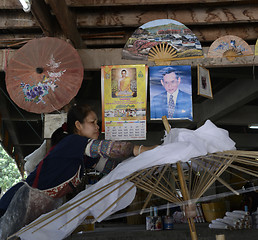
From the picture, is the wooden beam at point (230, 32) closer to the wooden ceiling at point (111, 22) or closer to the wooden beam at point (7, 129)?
the wooden ceiling at point (111, 22)

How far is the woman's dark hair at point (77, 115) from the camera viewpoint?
121 inches

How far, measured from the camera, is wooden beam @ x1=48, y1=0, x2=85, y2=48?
358 cm

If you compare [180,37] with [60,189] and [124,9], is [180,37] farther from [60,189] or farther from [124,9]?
[60,189]

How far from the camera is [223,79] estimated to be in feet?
25.8

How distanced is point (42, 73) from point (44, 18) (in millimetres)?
584

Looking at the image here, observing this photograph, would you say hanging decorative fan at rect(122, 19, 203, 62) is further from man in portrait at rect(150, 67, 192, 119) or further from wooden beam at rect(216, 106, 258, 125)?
wooden beam at rect(216, 106, 258, 125)

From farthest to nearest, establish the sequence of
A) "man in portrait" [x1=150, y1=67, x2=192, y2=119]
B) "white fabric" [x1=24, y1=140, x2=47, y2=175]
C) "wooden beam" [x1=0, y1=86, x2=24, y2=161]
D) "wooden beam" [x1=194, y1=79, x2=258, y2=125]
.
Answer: "wooden beam" [x1=194, y1=79, x2=258, y2=125], "wooden beam" [x1=0, y1=86, x2=24, y2=161], "man in portrait" [x1=150, y1=67, x2=192, y2=119], "white fabric" [x1=24, y1=140, x2=47, y2=175]

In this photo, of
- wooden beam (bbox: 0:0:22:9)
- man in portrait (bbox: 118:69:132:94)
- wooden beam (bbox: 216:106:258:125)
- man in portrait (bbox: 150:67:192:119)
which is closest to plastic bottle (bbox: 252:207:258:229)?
man in portrait (bbox: 150:67:192:119)

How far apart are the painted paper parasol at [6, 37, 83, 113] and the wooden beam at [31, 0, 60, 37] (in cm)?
19

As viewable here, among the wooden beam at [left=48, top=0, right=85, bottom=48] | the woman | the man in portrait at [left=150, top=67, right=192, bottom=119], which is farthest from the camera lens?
the man in portrait at [left=150, top=67, right=192, bottom=119]

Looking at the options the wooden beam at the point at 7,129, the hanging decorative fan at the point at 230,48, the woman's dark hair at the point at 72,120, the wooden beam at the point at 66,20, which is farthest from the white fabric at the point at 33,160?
the wooden beam at the point at 7,129

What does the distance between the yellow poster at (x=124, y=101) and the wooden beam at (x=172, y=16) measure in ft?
2.04

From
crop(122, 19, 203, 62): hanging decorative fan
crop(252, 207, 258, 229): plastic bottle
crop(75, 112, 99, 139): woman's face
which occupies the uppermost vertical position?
crop(122, 19, 203, 62): hanging decorative fan

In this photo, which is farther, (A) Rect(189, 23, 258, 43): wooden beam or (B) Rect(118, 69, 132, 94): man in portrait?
(A) Rect(189, 23, 258, 43): wooden beam
